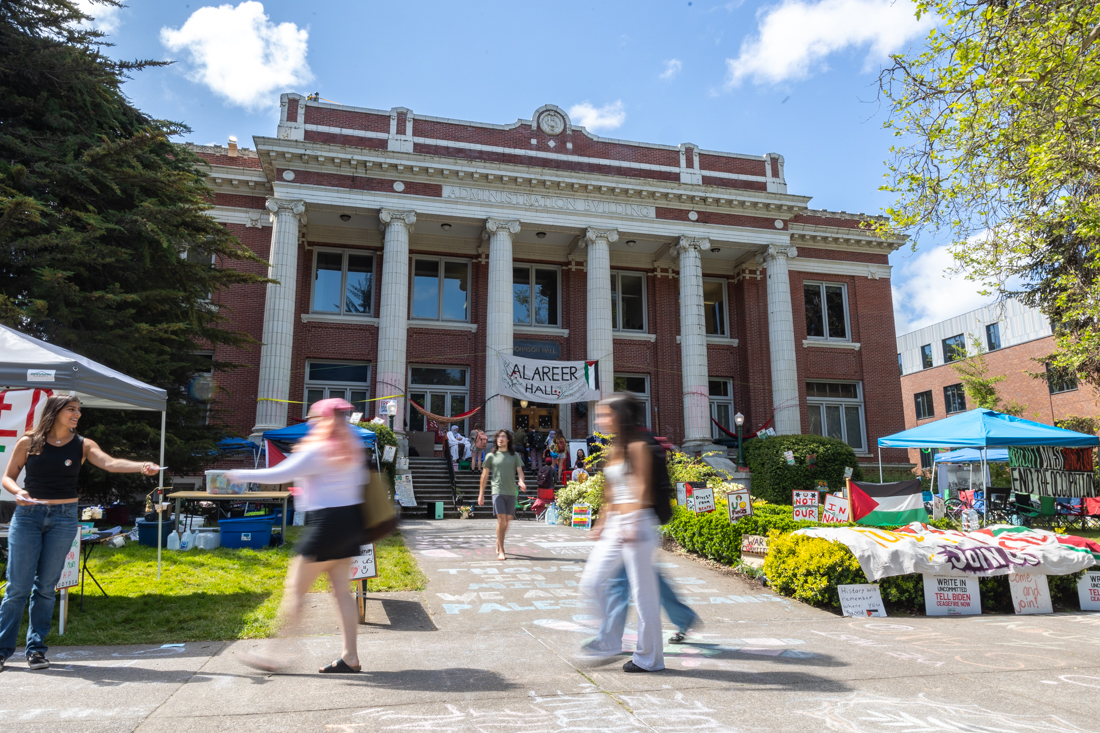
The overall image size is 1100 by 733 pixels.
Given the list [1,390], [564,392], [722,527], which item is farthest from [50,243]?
[564,392]

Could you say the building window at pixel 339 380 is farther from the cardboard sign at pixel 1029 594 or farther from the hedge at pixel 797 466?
the cardboard sign at pixel 1029 594

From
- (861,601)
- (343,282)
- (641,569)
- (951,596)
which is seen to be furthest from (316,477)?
(343,282)

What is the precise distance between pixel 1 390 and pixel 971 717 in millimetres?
9540

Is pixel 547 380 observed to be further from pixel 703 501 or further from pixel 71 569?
pixel 71 569

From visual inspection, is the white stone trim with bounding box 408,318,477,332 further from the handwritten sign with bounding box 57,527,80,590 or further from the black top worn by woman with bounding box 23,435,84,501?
the black top worn by woman with bounding box 23,435,84,501

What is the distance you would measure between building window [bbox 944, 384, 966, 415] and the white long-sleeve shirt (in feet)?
162

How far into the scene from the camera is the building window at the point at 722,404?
28492 millimetres

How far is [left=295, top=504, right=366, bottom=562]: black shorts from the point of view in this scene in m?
4.39

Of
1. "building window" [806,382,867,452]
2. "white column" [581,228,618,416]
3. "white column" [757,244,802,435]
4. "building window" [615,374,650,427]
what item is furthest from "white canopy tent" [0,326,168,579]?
"building window" [806,382,867,452]

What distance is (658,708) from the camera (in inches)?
156

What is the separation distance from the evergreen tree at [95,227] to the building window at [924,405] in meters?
48.3

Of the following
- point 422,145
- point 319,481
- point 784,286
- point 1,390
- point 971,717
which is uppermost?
point 422,145

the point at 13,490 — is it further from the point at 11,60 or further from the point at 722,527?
the point at 11,60

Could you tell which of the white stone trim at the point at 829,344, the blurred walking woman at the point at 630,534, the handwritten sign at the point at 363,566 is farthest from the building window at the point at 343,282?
the blurred walking woman at the point at 630,534
